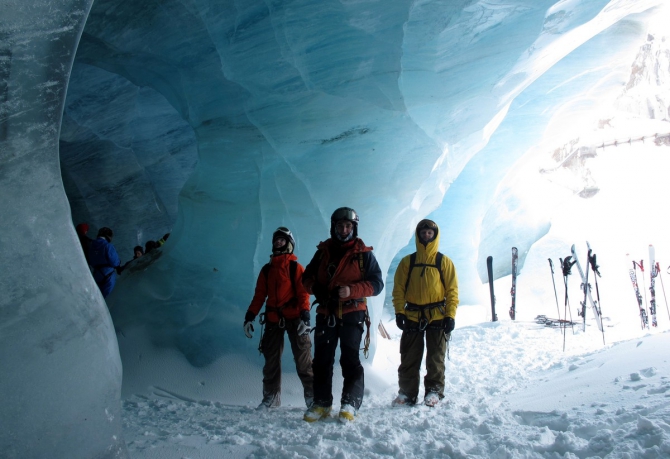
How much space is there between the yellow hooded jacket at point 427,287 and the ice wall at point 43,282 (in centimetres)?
187

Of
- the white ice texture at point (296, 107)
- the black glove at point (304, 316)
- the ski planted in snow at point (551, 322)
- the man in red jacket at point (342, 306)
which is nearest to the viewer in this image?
the man in red jacket at point (342, 306)

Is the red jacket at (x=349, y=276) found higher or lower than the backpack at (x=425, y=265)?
lower

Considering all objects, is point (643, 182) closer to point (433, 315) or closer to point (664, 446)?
point (433, 315)

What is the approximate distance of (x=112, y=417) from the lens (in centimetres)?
214

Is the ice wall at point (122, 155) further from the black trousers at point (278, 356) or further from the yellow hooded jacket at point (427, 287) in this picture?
the yellow hooded jacket at point (427, 287)

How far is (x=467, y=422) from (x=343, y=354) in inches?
30.0

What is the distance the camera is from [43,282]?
2.05 meters

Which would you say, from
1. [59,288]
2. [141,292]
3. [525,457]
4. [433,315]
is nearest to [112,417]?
[59,288]

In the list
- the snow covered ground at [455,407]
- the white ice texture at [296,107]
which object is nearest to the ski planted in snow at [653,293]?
the snow covered ground at [455,407]

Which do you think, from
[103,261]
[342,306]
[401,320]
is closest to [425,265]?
[401,320]

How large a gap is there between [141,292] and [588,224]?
11625 mm

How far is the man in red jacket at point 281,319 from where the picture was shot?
11.2 ft

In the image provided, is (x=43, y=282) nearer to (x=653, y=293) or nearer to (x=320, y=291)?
(x=320, y=291)

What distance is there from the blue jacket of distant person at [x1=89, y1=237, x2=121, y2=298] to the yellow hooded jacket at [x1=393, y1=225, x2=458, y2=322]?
3344 millimetres
